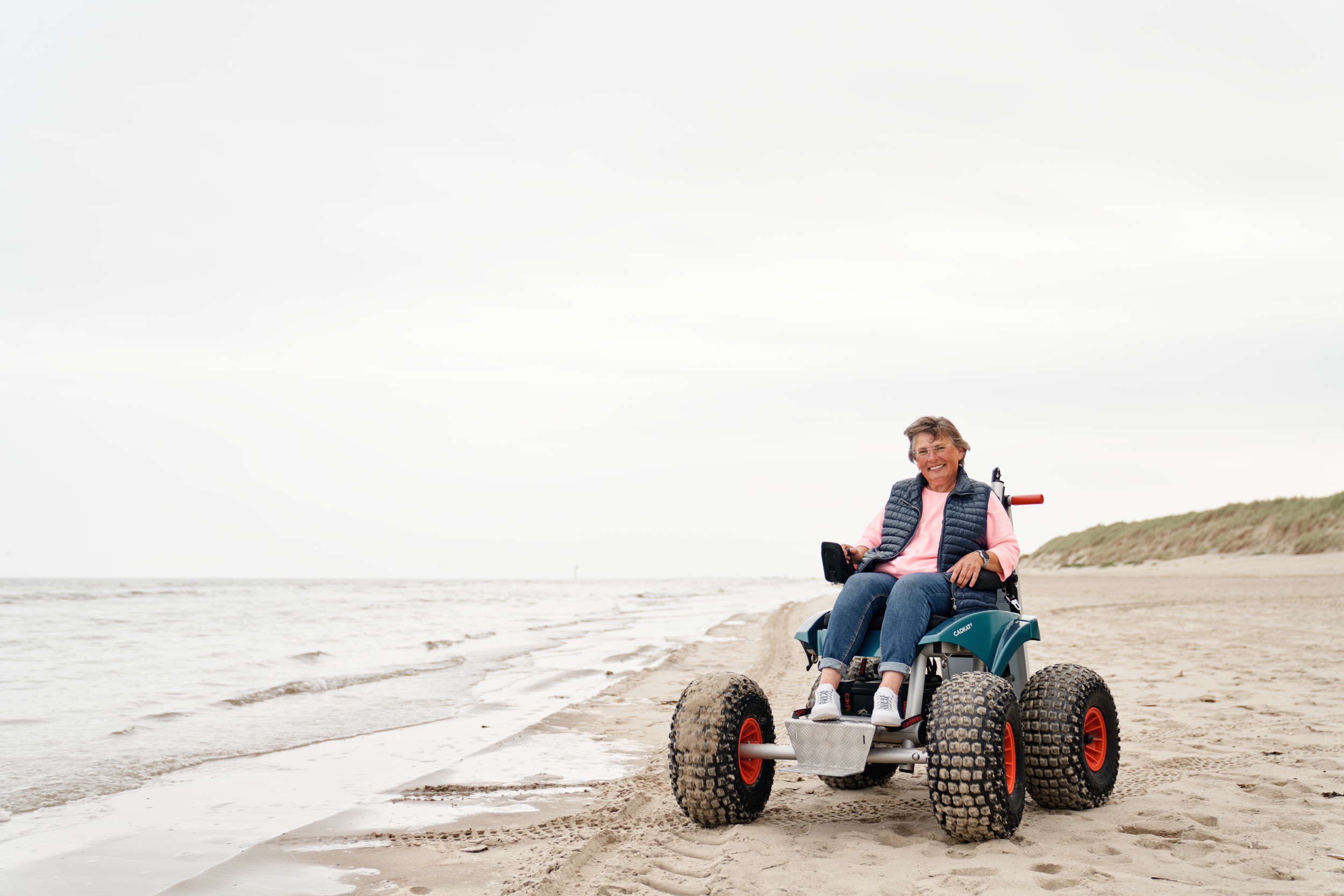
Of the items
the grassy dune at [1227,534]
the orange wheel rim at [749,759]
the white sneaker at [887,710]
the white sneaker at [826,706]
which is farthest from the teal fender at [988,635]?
the grassy dune at [1227,534]

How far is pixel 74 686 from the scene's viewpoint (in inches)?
398

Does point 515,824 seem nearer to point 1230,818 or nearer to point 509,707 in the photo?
point 1230,818

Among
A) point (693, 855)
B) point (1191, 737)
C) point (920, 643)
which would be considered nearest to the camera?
point (693, 855)

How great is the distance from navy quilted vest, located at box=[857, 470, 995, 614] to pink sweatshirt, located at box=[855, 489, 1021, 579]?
0.03m

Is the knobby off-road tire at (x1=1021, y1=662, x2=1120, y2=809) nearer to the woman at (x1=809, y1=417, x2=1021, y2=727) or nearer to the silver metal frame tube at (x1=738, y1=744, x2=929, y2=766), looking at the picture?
the woman at (x1=809, y1=417, x2=1021, y2=727)

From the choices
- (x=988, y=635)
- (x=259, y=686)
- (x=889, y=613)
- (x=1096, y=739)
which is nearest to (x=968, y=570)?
(x=988, y=635)

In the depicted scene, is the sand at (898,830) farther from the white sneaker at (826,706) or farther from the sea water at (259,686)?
the sea water at (259,686)

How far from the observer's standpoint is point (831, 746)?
152 inches

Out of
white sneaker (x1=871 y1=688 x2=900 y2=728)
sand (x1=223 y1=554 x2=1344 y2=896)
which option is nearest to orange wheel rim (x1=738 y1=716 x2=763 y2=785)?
sand (x1=223 y1=554 x2=1344 y2=896)

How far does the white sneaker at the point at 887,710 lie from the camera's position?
12.6 feet

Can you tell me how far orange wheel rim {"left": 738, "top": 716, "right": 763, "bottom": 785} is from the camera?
417cm

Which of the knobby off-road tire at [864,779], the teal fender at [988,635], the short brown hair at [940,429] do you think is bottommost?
the knobby off-road tire at [864,779]

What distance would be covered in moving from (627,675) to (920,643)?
711 centimetres

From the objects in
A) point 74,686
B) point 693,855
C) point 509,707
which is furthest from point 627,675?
point 693,855
